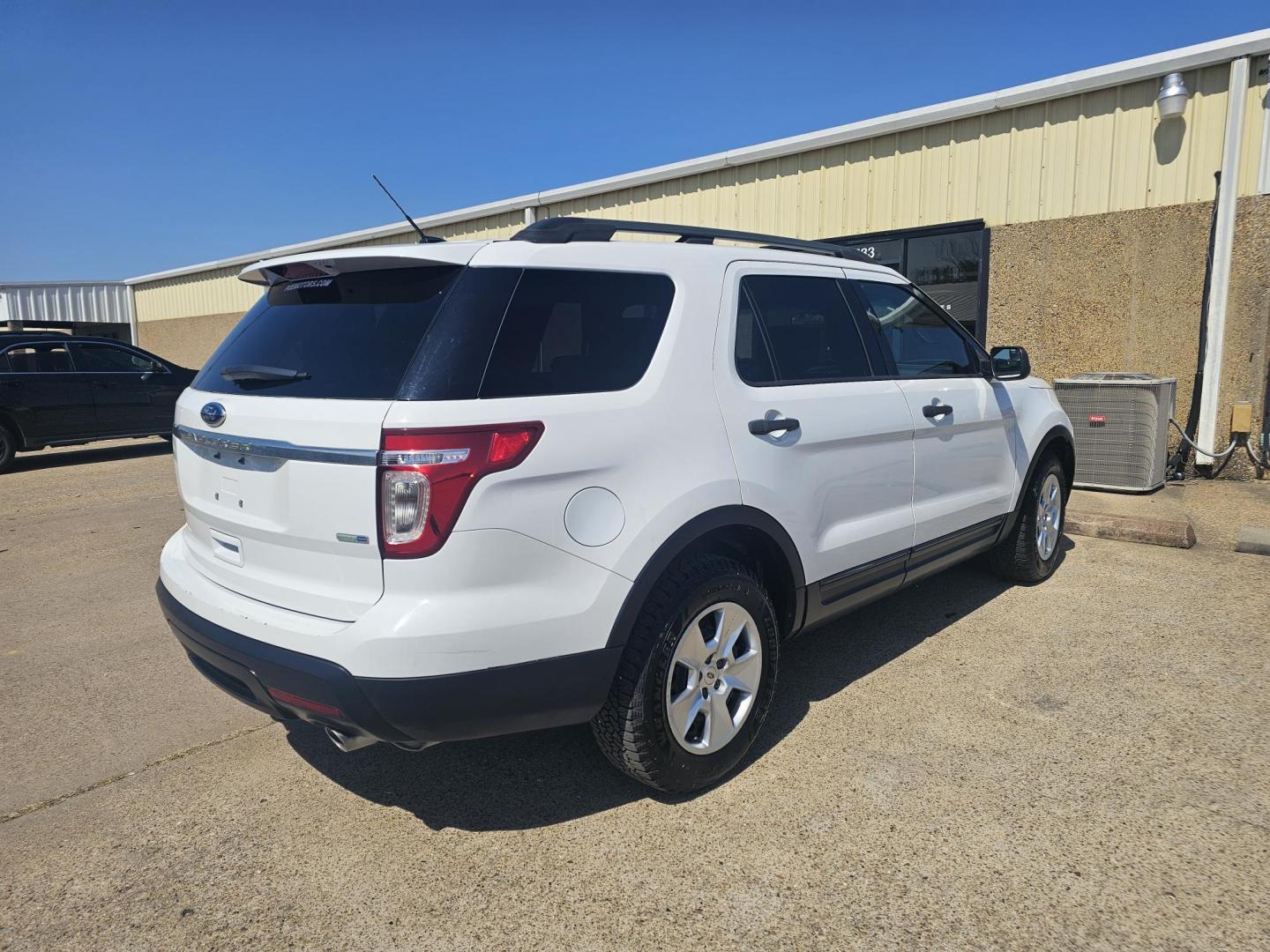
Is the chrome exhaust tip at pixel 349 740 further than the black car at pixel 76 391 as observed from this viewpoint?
No

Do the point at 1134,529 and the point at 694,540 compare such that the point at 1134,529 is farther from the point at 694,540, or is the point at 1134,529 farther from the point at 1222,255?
the point at 694,540

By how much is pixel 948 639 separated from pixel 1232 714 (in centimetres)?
121

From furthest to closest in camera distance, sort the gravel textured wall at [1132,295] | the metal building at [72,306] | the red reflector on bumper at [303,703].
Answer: the metal building at [72,306] < the gravel textured wall at [1132,295] < the red reflector on bumper at [303,703]

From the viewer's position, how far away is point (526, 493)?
2285 mm

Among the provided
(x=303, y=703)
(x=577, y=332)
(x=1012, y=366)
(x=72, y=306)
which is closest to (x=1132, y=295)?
(x=1012, y=366)

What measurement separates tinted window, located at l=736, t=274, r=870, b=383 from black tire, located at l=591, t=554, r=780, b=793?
76 centimetres

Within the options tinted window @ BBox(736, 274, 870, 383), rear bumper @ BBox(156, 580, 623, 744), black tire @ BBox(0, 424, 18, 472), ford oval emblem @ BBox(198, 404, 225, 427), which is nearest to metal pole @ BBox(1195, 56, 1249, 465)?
tinted window @ BBox(736, 274, 870, 383)

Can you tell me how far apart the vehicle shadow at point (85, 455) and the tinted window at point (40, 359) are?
4.37 feet

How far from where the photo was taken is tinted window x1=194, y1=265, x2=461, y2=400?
93.8 inches

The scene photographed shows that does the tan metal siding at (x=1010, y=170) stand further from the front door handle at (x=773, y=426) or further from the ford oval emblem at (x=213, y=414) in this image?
the ford oval emblem at (x=213, y=414)

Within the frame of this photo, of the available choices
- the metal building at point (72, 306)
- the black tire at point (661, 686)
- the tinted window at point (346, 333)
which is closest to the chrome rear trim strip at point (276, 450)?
the tinted window at point (346, 333)

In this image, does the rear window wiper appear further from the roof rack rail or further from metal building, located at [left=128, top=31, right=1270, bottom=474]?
metal building, located at [left=128, top=31, right=1270, bottom=474]

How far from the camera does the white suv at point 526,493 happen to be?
7.30 ft

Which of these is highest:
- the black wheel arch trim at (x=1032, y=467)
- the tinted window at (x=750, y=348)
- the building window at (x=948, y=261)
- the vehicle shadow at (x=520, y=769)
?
the building window at (x=948, y=261)
